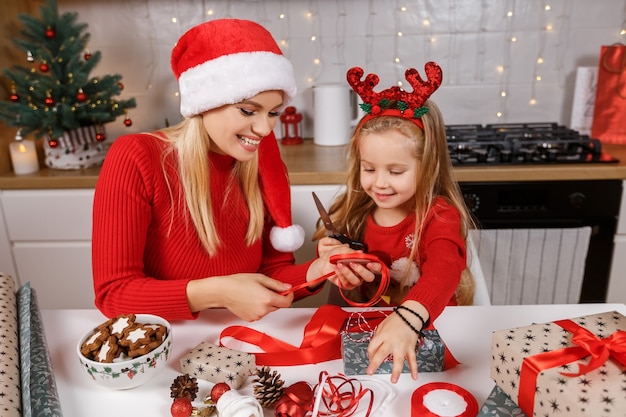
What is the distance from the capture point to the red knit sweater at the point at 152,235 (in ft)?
3.42

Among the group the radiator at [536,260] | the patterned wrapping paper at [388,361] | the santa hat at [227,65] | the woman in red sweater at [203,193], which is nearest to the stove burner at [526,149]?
the radiator at [536,260]

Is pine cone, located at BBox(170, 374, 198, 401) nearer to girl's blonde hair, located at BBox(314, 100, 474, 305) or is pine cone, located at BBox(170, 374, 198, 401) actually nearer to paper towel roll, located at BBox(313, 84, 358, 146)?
girl's blonde hair, located at BBox(314, 100, 474, 305)

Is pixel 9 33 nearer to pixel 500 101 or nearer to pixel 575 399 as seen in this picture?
pixel 500 101

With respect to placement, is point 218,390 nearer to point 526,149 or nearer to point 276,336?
point 276,336

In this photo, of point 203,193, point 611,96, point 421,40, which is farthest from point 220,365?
point 611,96

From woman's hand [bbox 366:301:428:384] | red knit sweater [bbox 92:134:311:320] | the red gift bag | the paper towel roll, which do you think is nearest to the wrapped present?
woman's hand [bbox 366:301:428:384]

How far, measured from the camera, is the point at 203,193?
114cm

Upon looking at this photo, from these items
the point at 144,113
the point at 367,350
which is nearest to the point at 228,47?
the point at 367,350

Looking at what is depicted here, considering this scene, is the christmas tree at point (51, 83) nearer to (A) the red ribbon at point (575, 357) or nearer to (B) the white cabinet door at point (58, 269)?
(B) the white cabinet door at point (58, 269)

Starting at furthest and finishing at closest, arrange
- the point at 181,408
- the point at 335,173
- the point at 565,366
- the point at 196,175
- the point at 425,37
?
the point at 425,37 < the point at 335,173 < the point at 196,175 < the point at 181,408 < the point at 565,366

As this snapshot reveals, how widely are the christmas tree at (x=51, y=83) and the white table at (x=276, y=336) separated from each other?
1158mm

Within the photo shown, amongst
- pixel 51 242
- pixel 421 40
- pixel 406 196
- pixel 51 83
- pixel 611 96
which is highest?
pixel 421 40

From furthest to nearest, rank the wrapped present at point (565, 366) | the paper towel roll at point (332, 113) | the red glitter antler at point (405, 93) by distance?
the paper towel roll at point (332, 113)
the red glitter antler at point (405, 93)
the wrapped present at point (565, 366)

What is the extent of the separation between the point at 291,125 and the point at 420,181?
1.32m
